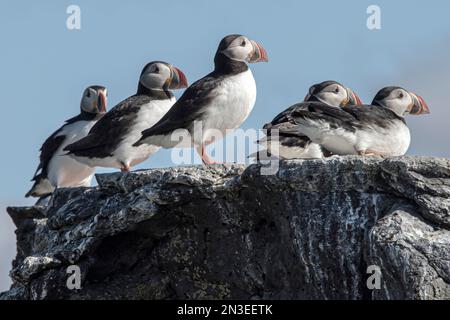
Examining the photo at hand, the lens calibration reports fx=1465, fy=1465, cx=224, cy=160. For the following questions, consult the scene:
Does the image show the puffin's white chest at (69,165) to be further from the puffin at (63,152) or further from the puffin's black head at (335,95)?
the puffin's black head at (335,95)

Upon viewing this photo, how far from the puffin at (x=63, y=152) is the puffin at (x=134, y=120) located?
89.6 inches

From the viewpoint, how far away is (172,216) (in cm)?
1484

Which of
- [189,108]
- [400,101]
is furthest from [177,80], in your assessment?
[400,101]

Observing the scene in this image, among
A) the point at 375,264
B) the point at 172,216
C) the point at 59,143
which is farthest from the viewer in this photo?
the point at 59,143

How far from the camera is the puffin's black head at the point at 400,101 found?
1627 cm

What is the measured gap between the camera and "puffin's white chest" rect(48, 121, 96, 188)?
66.5ft

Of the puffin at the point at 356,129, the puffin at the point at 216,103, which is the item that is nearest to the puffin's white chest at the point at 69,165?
the puffin at the point at 216,103

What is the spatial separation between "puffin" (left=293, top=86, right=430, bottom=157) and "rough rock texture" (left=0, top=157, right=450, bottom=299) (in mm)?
922

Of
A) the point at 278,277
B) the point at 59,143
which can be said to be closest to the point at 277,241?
the point at 278,277

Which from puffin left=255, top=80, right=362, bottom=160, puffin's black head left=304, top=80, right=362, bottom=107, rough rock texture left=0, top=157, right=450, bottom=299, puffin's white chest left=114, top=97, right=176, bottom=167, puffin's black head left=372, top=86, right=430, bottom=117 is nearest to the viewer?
rough rock texture left=0, top=157, right=450, bottom=299

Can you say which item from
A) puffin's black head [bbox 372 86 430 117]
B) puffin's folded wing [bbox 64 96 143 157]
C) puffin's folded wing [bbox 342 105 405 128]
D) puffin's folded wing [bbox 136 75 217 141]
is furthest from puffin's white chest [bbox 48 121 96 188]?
puffin's folded wing [bbox 342 105 405 128]

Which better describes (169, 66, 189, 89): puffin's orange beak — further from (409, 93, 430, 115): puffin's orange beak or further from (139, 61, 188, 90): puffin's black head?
(409, 93, 430, 115): puffin's orange beak

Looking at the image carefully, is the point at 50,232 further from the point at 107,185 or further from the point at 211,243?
the point at 211,243
